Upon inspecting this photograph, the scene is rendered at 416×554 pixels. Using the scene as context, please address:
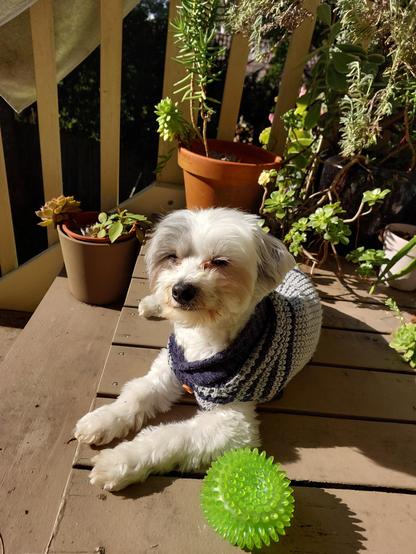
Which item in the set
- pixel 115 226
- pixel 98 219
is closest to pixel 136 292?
pixel 115 226

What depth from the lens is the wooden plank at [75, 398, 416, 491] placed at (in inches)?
58.0

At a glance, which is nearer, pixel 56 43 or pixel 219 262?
pixel 219 262

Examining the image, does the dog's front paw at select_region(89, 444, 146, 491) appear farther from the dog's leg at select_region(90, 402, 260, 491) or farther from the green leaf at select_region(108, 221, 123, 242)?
the green leaf at select_region(108, 221, 123, 242)

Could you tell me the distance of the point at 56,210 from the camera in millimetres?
2547

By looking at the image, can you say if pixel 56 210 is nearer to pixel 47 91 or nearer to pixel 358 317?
pixel 47 91

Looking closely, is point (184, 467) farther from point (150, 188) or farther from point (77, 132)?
point (77, 132)

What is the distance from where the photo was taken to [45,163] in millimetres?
2791

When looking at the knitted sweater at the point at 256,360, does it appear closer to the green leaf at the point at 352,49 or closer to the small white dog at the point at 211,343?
the small white dog at the point at 211,343

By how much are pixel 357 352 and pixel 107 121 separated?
87.3 inches

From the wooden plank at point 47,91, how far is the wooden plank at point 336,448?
182 centimetres

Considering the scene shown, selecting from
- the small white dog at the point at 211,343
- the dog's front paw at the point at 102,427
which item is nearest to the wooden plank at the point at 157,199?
the small white dog at the point at 211,343

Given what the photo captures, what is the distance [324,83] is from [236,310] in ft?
5.95

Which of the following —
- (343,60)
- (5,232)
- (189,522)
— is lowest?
(5,232)

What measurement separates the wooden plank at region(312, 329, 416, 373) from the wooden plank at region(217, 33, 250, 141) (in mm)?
1710
